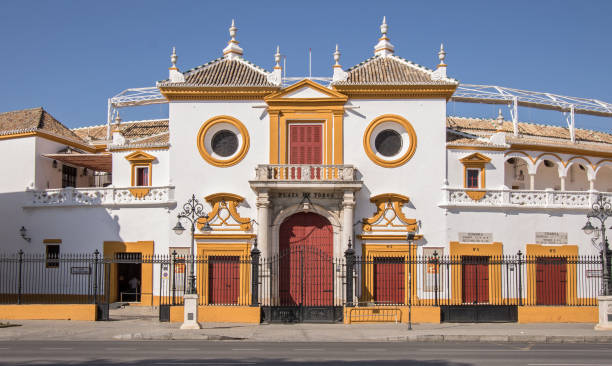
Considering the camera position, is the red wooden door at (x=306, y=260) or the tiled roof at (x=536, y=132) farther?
the tiled roof at (x=536, y=132)

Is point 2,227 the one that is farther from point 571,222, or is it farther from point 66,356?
point 571,222

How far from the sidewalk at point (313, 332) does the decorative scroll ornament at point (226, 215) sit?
632cm

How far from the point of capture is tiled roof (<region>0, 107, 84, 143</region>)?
3188 cm

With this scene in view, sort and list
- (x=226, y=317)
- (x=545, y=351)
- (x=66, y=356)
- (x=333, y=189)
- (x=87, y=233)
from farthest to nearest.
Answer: (x=87, y=233) → (x=333, y=189) → (x=226, y=317) → (x=545, y=351) → (x=66, y=356)

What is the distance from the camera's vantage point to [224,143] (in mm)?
30562

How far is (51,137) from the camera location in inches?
1276

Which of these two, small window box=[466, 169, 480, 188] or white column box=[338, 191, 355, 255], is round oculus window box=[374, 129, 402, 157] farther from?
small window box=[466, 169, 480, 188]

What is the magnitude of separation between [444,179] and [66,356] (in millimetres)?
18547

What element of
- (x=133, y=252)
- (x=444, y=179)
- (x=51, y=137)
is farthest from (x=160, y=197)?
(x=444, y=179)

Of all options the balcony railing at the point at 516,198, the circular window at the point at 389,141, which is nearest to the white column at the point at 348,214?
the circular window at the point at 389,141

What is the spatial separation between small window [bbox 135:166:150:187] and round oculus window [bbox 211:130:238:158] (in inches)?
134

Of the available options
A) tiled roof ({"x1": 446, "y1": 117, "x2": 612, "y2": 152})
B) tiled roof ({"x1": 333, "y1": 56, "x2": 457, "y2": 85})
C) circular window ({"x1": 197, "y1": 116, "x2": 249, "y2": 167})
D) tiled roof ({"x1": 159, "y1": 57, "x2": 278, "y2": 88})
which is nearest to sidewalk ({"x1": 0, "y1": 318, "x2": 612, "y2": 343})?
circular window ({"x1": 197, "y1": 116, "x2": 249, "y2": 167})

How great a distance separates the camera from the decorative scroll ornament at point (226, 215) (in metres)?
29.5

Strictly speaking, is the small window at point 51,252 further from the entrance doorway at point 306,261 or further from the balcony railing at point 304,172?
the entrance doorway at point 306,261
